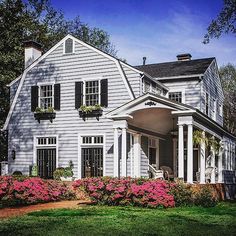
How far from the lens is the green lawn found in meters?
8.38

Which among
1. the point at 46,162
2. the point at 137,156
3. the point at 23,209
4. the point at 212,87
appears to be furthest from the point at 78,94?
the point at 212,87

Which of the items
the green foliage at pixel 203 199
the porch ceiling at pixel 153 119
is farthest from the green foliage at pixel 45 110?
the green foliage at pixel 203 199

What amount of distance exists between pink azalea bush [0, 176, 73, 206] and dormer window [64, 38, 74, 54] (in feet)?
27.6

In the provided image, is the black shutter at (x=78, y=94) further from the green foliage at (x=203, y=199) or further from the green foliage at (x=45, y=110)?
the green foliage at (x=203, y=199)

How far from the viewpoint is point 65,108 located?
68.6ft

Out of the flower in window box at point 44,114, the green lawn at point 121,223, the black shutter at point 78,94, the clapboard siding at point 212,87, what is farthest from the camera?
the clapboard siding at point 212,87

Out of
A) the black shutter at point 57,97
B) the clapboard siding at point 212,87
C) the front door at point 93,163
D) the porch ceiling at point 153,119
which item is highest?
the clapboard siding at point 212,87

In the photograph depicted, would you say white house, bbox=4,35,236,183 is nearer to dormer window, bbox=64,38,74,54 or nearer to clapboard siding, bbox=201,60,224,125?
dormer window, bbox=64,38,74,54

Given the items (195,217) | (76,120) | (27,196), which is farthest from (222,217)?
(76,120)

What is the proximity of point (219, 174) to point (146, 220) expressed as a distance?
12.8 metres

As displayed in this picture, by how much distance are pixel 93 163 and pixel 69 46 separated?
6350 millimetres

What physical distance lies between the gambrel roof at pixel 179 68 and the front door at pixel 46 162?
302 inches

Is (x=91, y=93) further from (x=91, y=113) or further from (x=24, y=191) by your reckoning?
(x=24, y=191)

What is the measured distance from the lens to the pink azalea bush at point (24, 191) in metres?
14.0
